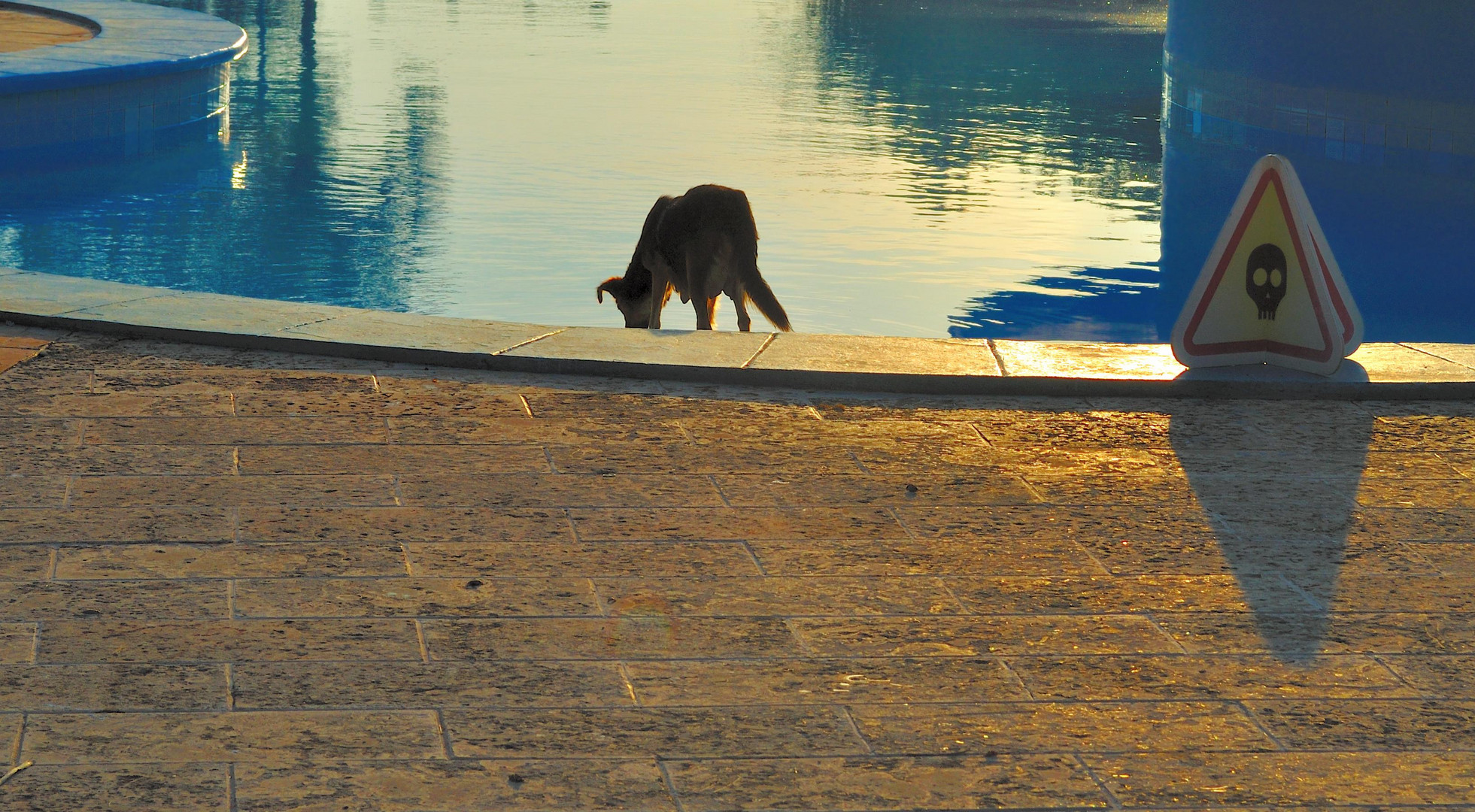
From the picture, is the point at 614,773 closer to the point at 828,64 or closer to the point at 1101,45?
the point at 828,64

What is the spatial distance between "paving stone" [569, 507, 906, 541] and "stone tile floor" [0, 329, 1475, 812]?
15 millimetres

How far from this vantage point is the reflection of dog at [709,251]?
7371 mm

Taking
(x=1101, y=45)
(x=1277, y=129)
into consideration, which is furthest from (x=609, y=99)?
(x=1101, y=45)

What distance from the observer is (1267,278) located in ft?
18.4

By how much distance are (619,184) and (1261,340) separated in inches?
342

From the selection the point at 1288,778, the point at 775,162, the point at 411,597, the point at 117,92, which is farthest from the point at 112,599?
the point at 775,162

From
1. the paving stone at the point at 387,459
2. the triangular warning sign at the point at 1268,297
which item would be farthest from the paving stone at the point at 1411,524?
the paving stone at the point at 387,459

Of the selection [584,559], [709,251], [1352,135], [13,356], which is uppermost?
[1352,135]

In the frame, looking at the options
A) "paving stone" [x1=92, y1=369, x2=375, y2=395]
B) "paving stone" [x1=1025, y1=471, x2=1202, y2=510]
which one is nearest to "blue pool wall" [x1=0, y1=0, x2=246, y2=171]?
"paving stone" [x1=92, y1=369, x2=375, y2=395]

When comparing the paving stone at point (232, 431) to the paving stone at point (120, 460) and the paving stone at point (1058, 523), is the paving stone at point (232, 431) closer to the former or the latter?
the paving stone at point (120, 460)

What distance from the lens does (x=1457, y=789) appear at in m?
2.83

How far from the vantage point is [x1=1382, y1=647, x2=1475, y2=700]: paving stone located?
10.6 feet

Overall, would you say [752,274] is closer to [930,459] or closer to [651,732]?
[930,459]

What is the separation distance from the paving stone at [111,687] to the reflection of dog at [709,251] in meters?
4.50
